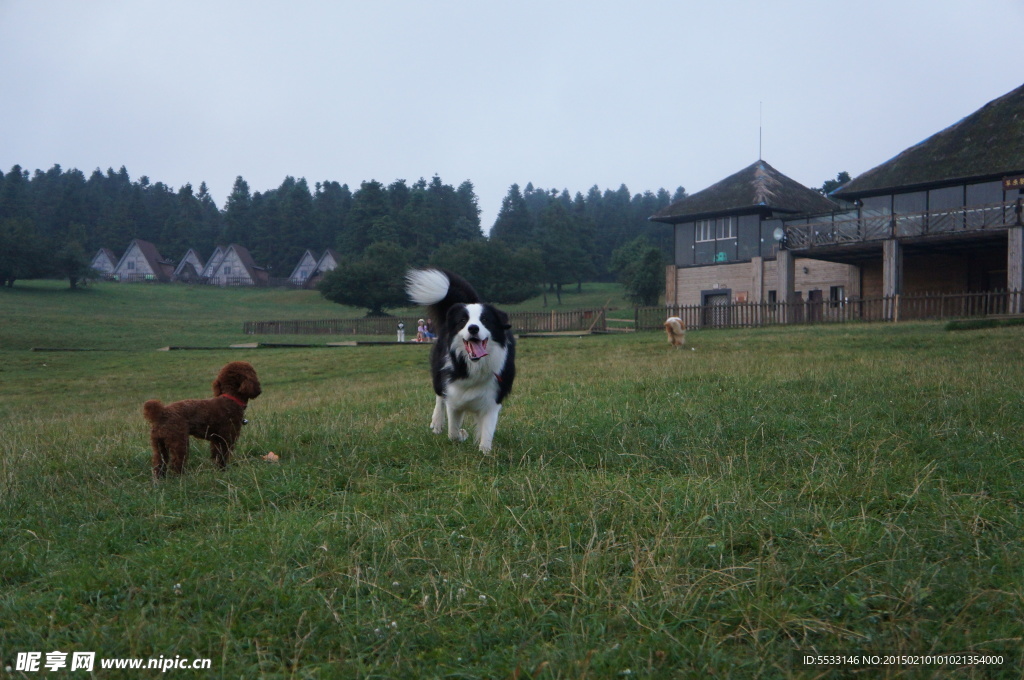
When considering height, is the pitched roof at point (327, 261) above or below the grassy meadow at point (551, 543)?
above

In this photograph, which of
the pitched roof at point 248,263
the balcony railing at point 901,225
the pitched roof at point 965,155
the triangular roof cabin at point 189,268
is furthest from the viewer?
the triangular roof cabin at point 189,268

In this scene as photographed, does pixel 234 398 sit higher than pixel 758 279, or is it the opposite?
pixel 758 279

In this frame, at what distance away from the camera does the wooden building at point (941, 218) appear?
33.0m

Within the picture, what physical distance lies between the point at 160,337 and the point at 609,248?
8910 centimetres

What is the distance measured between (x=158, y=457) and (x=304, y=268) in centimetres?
10419

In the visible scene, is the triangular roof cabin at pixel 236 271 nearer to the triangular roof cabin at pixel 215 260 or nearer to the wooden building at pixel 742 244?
the triangular roof cabin at pixel 215 260

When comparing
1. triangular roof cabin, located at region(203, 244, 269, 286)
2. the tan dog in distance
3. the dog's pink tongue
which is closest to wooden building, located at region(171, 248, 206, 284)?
triangular roof cabin, located at region(203, 244, 269, 286)

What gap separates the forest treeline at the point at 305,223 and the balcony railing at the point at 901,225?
46.5 m

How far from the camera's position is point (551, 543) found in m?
4.29

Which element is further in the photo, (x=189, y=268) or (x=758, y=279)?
(x=189, y=268)

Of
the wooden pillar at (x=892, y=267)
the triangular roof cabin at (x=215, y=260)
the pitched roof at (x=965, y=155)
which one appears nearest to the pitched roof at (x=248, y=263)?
the triangular roof cabin at (x=215, y=260)

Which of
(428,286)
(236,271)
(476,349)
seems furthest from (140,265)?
(476,349)

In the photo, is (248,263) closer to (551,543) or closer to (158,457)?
(158,457)

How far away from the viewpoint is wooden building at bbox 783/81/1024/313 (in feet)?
108
